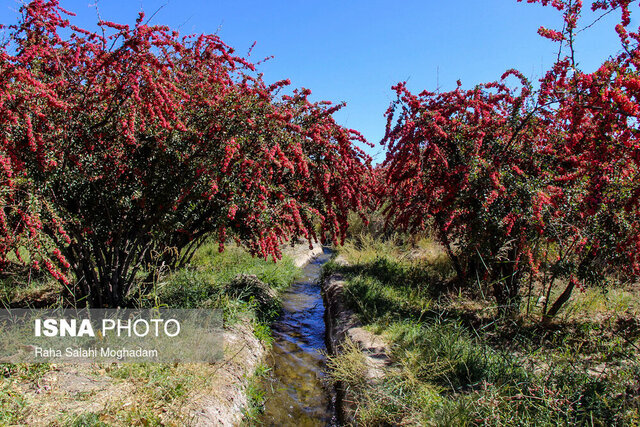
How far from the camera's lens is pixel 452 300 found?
22.5ft

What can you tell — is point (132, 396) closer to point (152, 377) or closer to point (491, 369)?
point (152, 377)

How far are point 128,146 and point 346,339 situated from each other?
354cm

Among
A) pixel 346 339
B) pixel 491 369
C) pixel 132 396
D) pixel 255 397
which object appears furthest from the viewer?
pixel 346 339

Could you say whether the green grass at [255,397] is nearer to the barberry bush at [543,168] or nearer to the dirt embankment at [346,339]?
the dirt embankment at [346,339]

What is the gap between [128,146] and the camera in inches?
195

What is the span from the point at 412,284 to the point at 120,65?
20.7ft

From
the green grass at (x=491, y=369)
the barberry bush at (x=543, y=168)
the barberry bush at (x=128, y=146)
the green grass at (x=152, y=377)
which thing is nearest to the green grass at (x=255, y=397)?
the green grass at (x=152, y=377)

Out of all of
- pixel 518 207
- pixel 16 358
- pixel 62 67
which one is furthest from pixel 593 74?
pixel 16 358

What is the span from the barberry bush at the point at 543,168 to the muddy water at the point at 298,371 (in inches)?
96.3

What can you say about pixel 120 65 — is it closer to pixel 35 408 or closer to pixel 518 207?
pixel 35 408

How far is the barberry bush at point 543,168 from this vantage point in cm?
433

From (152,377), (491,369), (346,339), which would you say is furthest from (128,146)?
(491,369)

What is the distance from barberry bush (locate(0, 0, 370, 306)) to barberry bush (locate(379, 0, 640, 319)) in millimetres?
1696

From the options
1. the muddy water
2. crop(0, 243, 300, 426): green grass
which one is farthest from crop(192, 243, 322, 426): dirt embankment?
the muddy water
